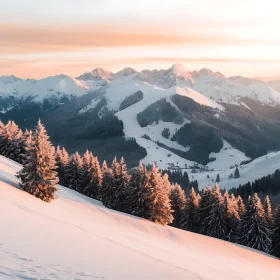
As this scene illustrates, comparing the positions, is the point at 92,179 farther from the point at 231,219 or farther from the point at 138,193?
the point at 231,219

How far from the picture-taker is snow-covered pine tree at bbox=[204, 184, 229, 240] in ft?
186

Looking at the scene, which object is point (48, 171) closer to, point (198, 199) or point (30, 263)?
point (30, 263)

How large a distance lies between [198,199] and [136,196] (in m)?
18.8

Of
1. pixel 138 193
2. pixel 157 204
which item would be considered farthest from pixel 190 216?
pixel 138 193

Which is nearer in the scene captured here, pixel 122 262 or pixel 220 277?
pixel 122 262

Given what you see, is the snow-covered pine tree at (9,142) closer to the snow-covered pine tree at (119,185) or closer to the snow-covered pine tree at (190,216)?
the snow-covered pine tree at (119,185)

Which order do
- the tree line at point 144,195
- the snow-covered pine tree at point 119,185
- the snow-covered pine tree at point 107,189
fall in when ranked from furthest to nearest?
1. the snow-covered pine tree at point 107,189
2. the snow-covered pine tree at point 119,185
3. the tree line at point 144,195

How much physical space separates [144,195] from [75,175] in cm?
2499

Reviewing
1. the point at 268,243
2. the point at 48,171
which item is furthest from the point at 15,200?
the point at 268,243

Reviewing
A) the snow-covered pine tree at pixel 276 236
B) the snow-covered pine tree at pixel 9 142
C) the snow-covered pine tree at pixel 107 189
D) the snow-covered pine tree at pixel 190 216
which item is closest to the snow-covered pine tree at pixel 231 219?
the snow-covered pine tree at pixel 190 216

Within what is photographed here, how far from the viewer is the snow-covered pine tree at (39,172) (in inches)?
1414

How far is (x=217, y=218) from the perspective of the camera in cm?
5678

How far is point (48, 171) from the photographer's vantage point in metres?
37.0

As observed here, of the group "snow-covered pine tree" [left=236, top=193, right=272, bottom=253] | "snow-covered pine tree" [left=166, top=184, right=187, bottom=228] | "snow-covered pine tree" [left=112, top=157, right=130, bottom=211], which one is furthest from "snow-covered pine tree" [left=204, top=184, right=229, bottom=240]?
"snow-covered pine tree" [left=112, top=157, right=130, bottom=211]
